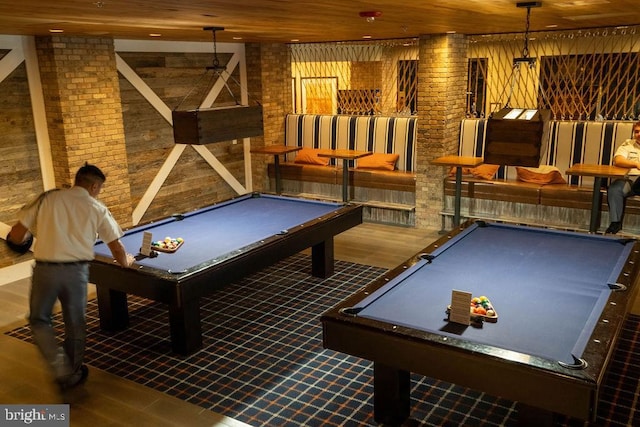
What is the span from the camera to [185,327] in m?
4.01

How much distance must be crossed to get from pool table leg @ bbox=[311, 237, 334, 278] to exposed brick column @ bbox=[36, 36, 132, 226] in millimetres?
2417

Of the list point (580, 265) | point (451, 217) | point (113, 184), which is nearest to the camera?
point (580, 265)

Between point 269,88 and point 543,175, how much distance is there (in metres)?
4.01

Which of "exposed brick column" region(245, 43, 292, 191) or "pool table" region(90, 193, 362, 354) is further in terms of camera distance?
"exposed brick column" region(245, 43, 292, 191)

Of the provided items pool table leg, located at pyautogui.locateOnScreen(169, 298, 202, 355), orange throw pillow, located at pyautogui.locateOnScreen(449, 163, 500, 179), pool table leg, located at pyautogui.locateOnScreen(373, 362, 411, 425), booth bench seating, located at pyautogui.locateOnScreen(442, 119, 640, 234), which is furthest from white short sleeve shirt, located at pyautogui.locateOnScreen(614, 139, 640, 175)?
pool table leg, located at pyautogui.locateOnScreen(169, 298, 202, 355)

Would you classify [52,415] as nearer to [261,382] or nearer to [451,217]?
[261,382]

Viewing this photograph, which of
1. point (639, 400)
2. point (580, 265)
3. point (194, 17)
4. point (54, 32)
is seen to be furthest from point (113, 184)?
point (639, 400)

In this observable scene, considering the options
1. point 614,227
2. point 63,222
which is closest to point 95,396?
point 63,222

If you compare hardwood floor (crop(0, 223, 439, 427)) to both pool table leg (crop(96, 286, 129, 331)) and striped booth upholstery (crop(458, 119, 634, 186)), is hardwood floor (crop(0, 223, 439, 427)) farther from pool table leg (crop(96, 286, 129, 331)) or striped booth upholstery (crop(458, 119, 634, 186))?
striped booth upholstery (crop(458, 119, 634, 186))

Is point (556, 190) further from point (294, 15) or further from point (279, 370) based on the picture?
point (279, 370)

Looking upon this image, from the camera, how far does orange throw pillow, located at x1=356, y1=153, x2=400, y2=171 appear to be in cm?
774

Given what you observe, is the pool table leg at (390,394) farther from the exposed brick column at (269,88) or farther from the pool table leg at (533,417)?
the exposed brick column at (269,88)

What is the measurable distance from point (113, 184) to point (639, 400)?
17.4 feet

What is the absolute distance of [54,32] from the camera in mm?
5328
